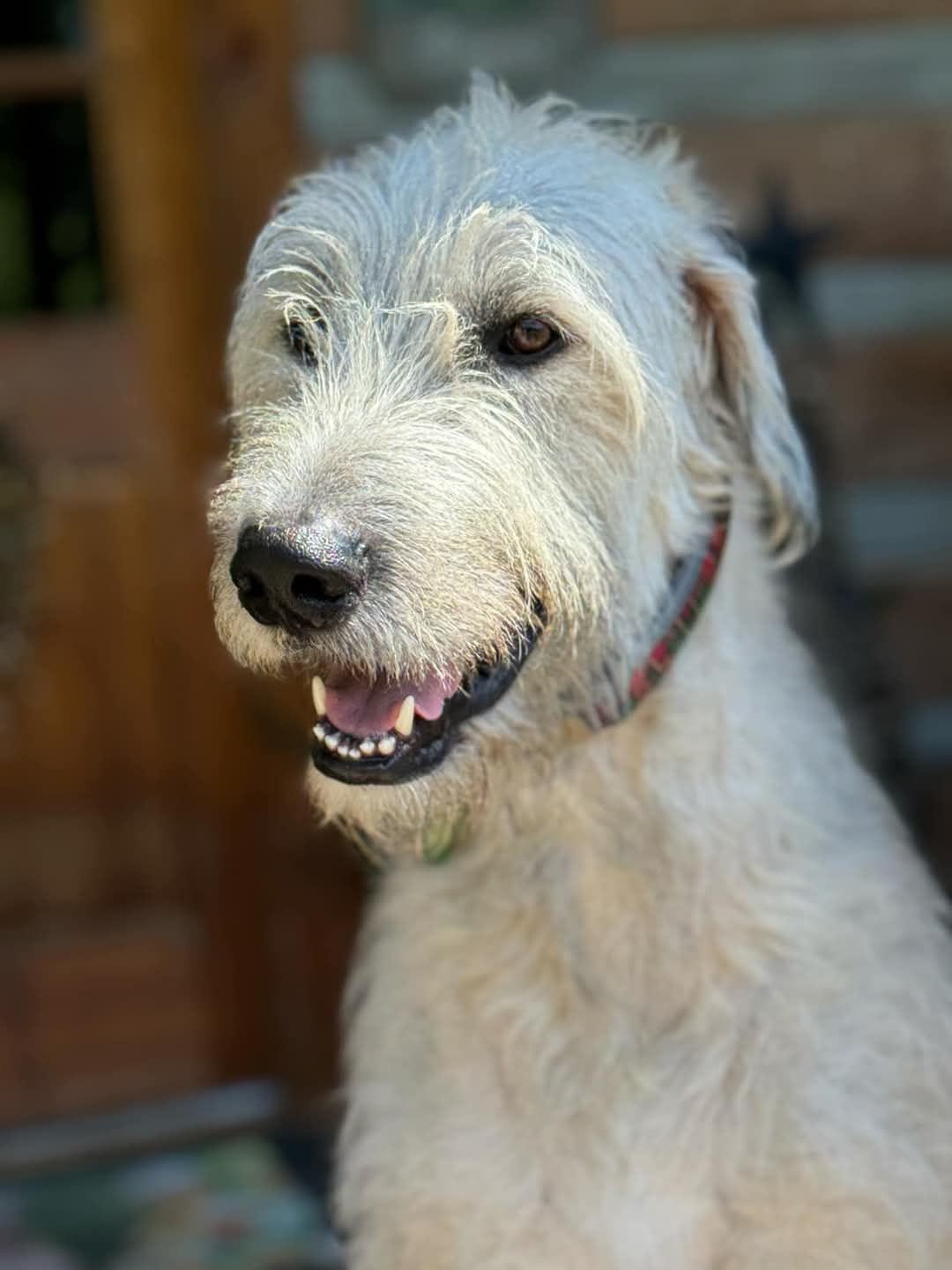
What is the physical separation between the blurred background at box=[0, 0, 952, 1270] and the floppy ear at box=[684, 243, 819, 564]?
47.6 inches

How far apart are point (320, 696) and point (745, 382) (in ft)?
1.90

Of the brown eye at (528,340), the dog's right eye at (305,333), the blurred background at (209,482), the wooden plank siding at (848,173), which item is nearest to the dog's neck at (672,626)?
the brown eye at (528,340)

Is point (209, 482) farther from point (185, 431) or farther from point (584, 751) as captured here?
point (584, 751)

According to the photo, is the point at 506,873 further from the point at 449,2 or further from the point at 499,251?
the point at 449,2

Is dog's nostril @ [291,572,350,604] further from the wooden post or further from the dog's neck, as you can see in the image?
the wooden post

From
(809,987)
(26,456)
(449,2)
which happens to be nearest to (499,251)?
(809,987)

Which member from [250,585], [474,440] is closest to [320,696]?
[250,585]

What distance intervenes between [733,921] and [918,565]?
6.17ft

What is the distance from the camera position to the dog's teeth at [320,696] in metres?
1.73

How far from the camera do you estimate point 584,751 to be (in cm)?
191

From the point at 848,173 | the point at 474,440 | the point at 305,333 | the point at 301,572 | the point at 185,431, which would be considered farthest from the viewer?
the point at 185,431

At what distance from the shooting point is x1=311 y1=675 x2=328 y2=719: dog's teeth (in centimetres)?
173

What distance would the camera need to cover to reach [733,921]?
189 cm

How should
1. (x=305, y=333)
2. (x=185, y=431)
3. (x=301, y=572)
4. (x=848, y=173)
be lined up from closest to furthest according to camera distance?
(x=301, y=572), (x=305, y=333), (x=848, y=173), (x=185, y=431)
